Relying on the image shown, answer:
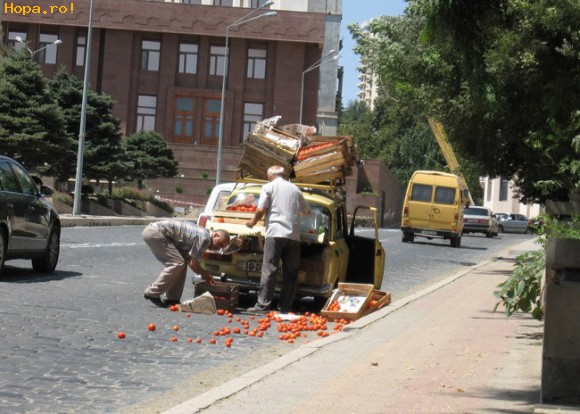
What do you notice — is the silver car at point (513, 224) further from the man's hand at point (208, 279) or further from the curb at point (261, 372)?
the man's hand at point (208, 279)

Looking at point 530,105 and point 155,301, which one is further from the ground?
point 530,105

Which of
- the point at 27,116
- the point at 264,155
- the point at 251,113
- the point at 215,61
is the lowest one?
the point at 264,155

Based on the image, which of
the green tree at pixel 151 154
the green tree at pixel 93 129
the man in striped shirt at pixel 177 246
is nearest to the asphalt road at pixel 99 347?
the man in striped shirt at pixel 177 246

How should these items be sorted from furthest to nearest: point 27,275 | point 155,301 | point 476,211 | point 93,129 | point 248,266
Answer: point 476,211
point 93,129
point 27,275
point 248,266
point 155,301

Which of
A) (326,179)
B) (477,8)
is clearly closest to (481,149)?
(326,179)

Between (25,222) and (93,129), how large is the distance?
144 feet

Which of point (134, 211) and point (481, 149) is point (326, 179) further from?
point (134, 211)

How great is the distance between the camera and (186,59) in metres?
89.3

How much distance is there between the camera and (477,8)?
30.5 feet

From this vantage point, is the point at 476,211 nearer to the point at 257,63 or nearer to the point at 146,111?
the point at 257,63

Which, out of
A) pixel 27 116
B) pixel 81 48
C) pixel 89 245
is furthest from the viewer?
pixel 81 48

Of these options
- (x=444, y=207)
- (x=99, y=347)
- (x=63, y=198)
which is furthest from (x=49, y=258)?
(x=63, y=198)

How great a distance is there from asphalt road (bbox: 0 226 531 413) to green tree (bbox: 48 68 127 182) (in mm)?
40413

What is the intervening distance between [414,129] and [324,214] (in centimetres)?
10551
